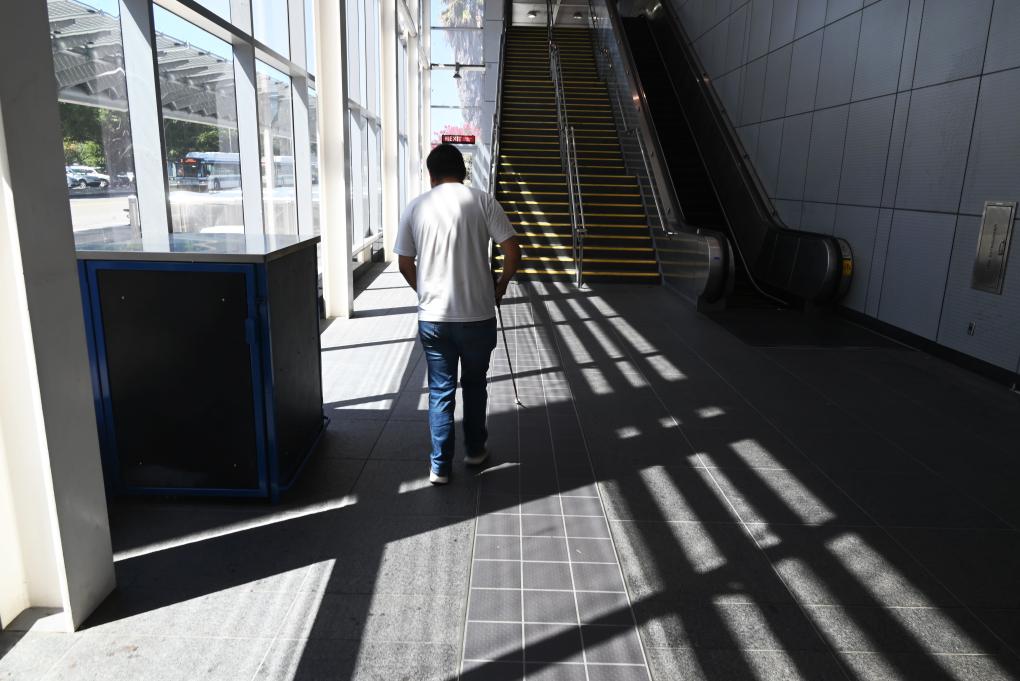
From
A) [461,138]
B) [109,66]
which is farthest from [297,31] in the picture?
[461,138]

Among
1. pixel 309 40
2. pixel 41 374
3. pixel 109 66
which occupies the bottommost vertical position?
pixel 41 374

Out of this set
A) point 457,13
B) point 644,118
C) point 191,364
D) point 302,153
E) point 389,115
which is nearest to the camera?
point 191,364

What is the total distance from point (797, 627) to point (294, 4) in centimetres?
794

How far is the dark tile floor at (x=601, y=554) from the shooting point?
96.0 inches

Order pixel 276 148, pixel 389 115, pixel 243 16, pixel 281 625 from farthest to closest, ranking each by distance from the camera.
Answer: pixel 389 115
pixel 276 148
pixel 243 16
pixel 281 625

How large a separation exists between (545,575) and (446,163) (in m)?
2.07

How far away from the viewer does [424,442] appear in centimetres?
439

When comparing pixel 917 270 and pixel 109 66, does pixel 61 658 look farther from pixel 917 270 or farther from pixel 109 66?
pixel 917 270

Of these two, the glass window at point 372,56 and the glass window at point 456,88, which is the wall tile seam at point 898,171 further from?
the glass window at point 456,88

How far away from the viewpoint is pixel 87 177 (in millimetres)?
3859

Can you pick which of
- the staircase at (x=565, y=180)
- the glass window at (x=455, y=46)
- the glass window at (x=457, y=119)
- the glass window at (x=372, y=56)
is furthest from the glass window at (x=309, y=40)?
the glass window at (x=457, y=119)

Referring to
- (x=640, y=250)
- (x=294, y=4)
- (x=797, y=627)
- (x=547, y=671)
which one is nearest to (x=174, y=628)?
(x=547, y=671)

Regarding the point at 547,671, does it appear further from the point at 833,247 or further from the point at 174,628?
the point at 833,247

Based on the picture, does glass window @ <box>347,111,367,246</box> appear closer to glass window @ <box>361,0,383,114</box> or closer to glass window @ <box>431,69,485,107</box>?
glass window @ <box>361,0,383,114</box>
